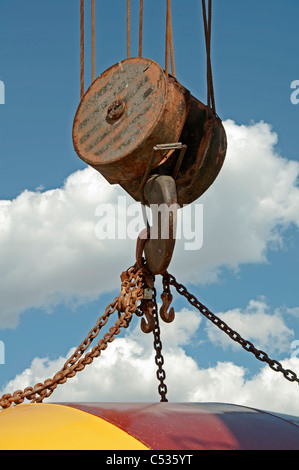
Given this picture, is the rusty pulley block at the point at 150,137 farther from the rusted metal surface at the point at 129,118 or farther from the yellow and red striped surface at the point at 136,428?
the yellow and red striped surface at the point at 136,428

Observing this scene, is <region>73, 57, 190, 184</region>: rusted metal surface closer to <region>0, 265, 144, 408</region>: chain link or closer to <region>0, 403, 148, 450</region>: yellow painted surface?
<region>0, 265, 144, 408</region>: chain link

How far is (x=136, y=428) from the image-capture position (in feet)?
9.29

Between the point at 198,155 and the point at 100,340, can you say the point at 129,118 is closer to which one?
the point at 198,155

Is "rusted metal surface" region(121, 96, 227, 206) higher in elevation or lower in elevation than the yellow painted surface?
higher

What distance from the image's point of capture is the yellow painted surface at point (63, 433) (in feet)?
8.69

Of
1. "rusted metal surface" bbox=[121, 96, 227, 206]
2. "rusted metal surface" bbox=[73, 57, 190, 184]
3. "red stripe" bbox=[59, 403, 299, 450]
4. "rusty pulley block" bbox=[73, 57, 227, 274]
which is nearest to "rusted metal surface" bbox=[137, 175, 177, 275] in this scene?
"rusty pulley block" bbox=[73, 57, 227, 274]

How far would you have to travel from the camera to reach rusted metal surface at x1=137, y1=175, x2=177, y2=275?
4152 millimetres

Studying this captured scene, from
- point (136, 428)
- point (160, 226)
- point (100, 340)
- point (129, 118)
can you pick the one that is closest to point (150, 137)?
point (129, 118)

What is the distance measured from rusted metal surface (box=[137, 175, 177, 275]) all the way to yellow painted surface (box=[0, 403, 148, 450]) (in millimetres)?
1514

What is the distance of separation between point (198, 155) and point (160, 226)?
33.1 inches

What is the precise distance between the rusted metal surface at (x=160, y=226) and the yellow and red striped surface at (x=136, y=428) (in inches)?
43.3

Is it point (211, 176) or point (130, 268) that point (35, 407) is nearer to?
point (130, 268)

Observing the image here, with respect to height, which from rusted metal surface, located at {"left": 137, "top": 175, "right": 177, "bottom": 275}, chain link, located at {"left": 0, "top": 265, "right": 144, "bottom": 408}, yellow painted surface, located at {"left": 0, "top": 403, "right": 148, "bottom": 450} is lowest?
yellow painted surface, located at {"left": 0, "top": 403, "right": 148, "bottom": 450}

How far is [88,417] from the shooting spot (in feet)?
9.62
